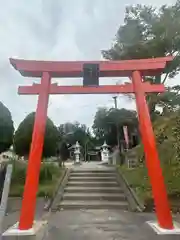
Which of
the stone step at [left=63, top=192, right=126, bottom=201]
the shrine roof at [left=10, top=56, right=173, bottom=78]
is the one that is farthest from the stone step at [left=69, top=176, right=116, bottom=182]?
the shrine roof at [left=10, top=56, right=173, bottom=78]

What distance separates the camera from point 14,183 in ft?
43.9

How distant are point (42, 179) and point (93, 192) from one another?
2.50 metres

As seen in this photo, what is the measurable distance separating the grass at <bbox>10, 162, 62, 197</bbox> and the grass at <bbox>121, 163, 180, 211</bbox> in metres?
3.06

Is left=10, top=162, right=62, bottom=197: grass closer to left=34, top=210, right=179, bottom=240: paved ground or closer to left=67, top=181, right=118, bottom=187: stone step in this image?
left=67, top=181, right=118, bottom=187: stone step

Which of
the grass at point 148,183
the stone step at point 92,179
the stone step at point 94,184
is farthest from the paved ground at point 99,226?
the stone step at point 92,179

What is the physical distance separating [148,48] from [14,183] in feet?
28.5

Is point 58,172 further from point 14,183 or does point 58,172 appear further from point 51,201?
point 51,201

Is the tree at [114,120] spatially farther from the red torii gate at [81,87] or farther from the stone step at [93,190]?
the red torii gate at [81,87]

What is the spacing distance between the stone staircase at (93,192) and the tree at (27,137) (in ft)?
9.95

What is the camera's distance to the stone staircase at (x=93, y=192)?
1125cm

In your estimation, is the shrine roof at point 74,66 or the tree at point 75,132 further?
the tree at point 75,132

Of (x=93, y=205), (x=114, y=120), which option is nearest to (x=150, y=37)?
(x=93, y=205)

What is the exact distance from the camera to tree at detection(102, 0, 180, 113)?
15.5 m

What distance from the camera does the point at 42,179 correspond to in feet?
45.8
